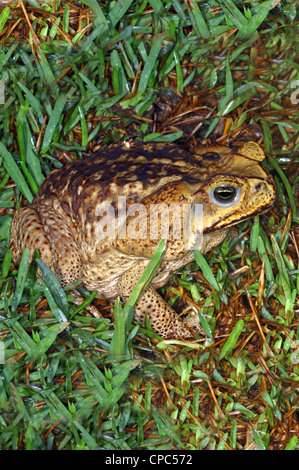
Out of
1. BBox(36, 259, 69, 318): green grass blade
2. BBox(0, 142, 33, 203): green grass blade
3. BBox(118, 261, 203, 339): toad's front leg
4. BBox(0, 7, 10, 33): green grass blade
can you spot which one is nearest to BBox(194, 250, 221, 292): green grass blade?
BBox(118, 261, 203, 339): toad's front leg

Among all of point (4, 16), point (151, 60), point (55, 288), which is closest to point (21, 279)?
point (55, 288)

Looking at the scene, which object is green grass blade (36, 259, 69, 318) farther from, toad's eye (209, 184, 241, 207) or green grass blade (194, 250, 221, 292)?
toad's eye (209, 184, 241, 207)

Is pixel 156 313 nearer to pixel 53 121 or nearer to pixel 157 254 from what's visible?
pixel 157 254

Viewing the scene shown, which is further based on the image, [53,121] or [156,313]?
[53,121]

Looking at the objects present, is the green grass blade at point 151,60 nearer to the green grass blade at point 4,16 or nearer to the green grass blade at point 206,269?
the green grass blade at point 4,16

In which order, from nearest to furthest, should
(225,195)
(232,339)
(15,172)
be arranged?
(225,195) → (232,339) → (15,172)
